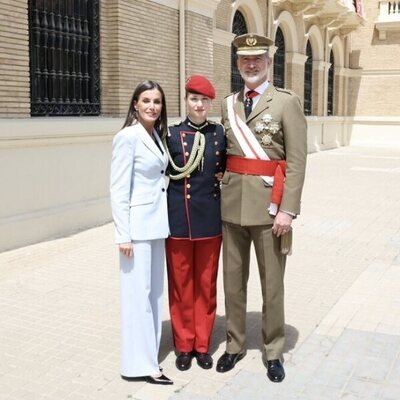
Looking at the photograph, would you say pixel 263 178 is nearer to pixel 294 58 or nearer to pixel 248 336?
pixel 248 336

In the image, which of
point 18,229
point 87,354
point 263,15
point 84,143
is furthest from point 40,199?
point 263,15

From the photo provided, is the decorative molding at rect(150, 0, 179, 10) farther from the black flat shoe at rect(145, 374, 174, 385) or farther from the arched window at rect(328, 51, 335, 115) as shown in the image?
the arched window at rect(328, 51, 335, 115)

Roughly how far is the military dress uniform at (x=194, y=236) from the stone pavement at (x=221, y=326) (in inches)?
10.5

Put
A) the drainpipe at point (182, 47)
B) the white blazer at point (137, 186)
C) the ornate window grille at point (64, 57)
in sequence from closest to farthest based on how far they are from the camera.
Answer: the white blazer at point (137, 186) → the ornate window grille at point (64, 57) → the drainpipe at point (182, 47)

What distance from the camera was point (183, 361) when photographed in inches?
151

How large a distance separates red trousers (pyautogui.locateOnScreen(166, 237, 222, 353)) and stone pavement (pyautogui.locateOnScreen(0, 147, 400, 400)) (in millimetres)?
193

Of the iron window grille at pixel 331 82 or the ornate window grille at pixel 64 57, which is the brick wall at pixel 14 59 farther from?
the iron window grille at pixel 331 82

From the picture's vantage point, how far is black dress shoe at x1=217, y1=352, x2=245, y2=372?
149 inches

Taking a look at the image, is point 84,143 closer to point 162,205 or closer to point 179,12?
point 179,12

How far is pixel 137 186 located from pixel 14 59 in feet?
13.5

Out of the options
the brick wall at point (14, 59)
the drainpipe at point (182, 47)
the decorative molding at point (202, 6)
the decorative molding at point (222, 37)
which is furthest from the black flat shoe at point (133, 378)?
the decorative molding at point (222, 37)

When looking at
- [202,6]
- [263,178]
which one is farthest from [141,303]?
[202,6]

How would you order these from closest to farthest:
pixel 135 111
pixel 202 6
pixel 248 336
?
pixel 135 111 → pixel 248 336 → pixel 202 6

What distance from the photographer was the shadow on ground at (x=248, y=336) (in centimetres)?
416
